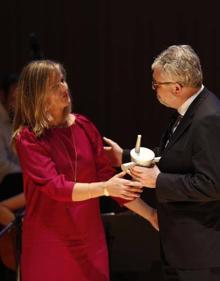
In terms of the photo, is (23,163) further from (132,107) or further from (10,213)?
(132,107)

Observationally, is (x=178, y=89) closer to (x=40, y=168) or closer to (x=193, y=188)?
(x=193, y=188)

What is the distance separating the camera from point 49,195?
250 cm

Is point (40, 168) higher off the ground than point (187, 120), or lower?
lower

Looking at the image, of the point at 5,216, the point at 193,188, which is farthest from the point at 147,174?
the point at 5,216

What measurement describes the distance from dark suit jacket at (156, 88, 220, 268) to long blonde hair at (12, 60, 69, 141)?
21.5 inches

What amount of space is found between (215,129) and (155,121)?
2.09 metres

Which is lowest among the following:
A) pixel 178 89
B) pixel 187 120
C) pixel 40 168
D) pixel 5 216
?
pixel 5 216

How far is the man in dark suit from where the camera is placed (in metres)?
2.26

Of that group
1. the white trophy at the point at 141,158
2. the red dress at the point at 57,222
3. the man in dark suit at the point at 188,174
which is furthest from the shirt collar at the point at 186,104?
A: the red dress at the point at 57,222

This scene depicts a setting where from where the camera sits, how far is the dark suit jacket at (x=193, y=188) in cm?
225

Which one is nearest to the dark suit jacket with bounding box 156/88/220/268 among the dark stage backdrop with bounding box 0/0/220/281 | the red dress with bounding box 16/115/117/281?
the red dress with bounding box 16/115/117/281

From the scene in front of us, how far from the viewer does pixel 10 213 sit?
3.72 metres

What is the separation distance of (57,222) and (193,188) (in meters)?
0.63

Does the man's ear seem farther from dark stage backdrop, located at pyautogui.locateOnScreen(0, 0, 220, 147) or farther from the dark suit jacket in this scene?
dark stage backdrop, located at pyautogui.locateOnScreen(0, 0, 220, 147)
